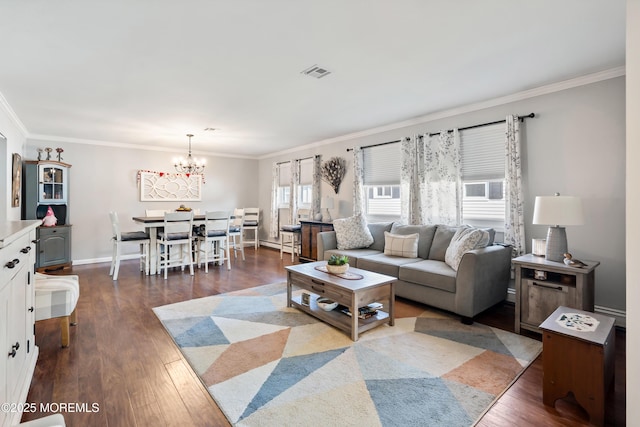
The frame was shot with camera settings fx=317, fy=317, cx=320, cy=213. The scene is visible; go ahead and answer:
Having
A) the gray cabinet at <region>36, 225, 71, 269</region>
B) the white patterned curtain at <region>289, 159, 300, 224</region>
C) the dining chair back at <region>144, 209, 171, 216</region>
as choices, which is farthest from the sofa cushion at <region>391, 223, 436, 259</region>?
the gray cabinet at <region>36, 225, 71, 269</region>

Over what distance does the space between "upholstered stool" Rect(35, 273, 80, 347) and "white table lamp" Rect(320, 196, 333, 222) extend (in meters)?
4.10

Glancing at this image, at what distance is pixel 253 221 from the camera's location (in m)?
7.64

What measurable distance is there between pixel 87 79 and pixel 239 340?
296cm

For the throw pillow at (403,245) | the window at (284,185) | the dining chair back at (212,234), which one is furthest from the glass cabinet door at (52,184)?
the throw pillow at (403,245)

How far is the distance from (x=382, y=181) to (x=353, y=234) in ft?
3.85

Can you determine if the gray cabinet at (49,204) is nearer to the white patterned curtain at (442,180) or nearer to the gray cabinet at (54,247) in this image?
the gray cabinet at (54,247)

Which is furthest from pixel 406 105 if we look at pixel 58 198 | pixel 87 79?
pixel 58 198

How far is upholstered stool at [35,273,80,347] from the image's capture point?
241 cm

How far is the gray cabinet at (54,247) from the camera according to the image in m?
5.24

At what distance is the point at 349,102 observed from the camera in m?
4.01

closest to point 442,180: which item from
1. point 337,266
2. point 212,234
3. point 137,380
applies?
point 337,266

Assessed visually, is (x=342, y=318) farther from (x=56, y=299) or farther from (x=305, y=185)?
(x=305, y=185)

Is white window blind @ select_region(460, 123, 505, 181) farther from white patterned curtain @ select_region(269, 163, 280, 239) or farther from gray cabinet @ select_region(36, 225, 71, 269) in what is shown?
gray cabinet @ select_region(36, 225, 71, 269)

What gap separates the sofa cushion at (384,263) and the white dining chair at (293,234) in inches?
95.9
